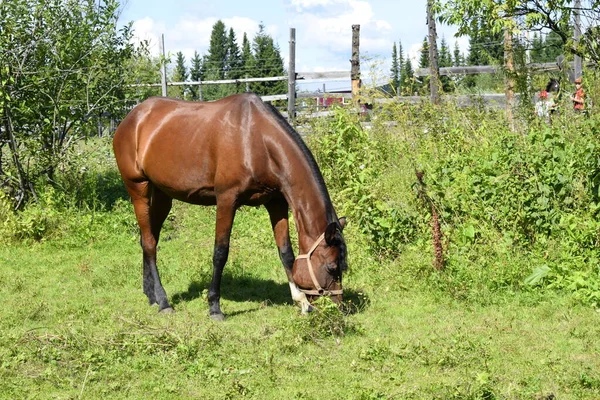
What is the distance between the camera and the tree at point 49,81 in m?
11.1

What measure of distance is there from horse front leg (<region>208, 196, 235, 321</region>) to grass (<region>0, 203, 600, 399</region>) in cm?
16

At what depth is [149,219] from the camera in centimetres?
785

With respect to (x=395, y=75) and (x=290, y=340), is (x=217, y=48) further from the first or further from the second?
(x=290, y=340)

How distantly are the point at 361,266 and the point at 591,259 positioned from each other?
243 centimetres

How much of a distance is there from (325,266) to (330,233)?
0.99 feet

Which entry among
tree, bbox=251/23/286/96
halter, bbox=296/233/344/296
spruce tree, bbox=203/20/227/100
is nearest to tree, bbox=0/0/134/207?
halter, bbox=296/233/344/296

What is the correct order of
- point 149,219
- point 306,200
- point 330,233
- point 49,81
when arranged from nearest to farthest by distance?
1. point 330,233
2. point 306,200
3. point 149,219
4. point 49,81

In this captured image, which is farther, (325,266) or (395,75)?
(395,75)

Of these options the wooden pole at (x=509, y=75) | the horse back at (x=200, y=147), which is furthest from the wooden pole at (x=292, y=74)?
the horse back at (x=200, y=147)

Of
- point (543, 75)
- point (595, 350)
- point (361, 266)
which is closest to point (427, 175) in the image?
point (361, 266)

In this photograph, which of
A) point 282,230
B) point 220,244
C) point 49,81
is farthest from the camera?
point 49,81

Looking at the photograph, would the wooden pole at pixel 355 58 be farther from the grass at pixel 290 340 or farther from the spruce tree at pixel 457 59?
the spruce tree at pixel 457 59

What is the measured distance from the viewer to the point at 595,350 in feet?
17.3

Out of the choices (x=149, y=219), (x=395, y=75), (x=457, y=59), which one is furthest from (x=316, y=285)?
(x=457, y=59)
